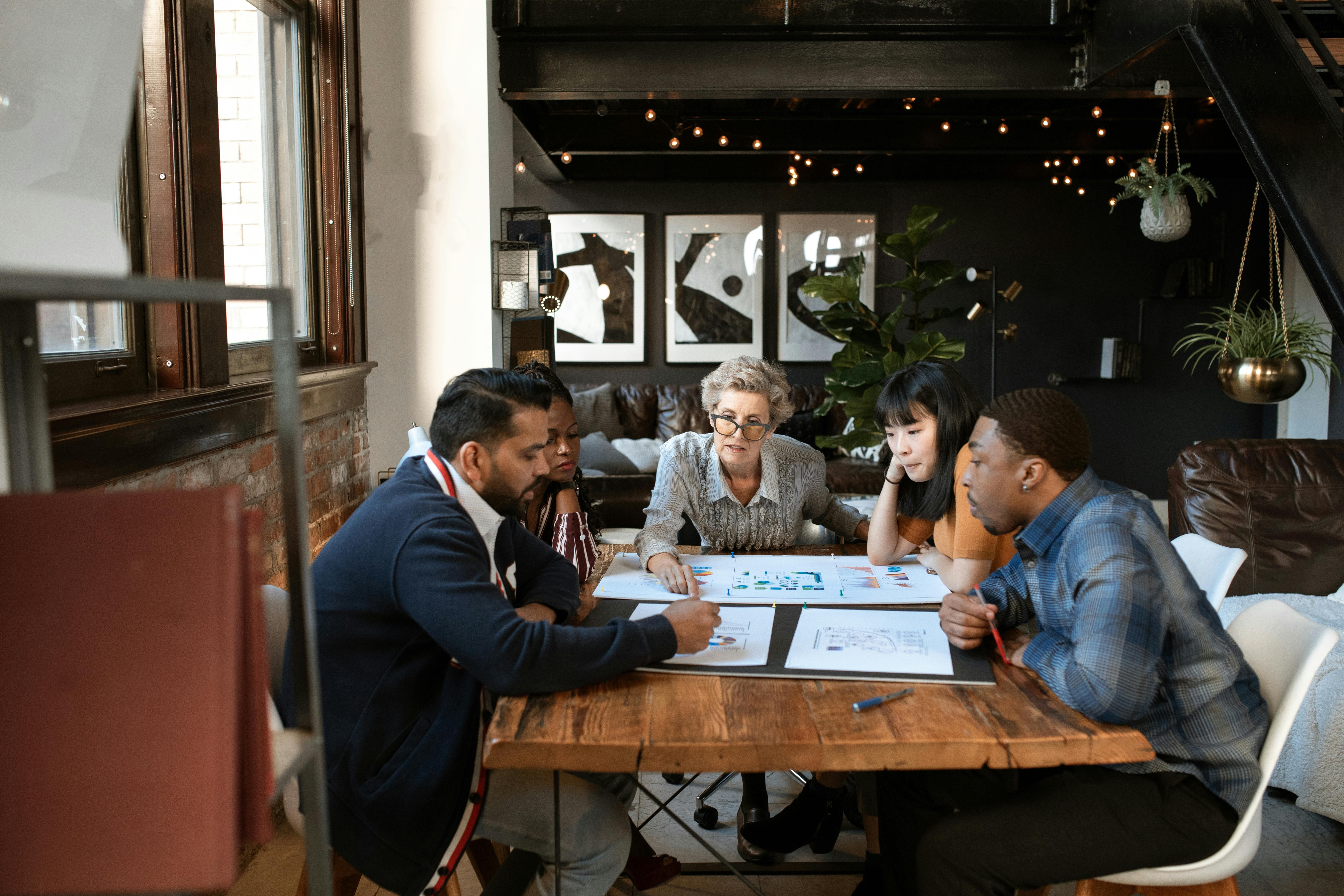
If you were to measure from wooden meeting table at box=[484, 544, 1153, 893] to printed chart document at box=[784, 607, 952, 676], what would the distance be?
70 mm

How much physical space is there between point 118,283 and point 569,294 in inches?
283

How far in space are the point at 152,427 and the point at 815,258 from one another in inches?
252

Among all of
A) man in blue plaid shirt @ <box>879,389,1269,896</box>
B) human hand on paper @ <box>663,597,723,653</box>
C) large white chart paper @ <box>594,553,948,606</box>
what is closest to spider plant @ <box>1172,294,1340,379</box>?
large white chart paper @ <box>594,553,948,606</box>

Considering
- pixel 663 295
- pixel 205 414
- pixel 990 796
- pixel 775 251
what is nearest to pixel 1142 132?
pixel 775 251

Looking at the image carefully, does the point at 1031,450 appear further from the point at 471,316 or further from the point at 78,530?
the point at 471,316

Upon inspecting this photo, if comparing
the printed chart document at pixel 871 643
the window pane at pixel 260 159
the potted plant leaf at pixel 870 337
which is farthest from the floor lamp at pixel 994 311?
the printed chart document at pixel 871 643

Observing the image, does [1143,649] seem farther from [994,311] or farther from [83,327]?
[994,311]

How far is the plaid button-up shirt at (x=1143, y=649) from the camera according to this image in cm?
146

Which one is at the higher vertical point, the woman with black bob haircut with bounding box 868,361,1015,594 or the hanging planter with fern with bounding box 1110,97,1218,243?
the hanging planter with fern with bounding box 1110,97,1218,243

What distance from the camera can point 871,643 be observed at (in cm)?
177

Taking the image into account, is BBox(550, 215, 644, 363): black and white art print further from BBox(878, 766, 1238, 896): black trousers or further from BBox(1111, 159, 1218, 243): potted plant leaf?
BBox(878, 766, 1238, 896): black trousers

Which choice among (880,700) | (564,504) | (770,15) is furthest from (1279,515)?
(770,15)

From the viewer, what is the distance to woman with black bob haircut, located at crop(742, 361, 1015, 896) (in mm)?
2434

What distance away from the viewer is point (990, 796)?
6.49 feet
